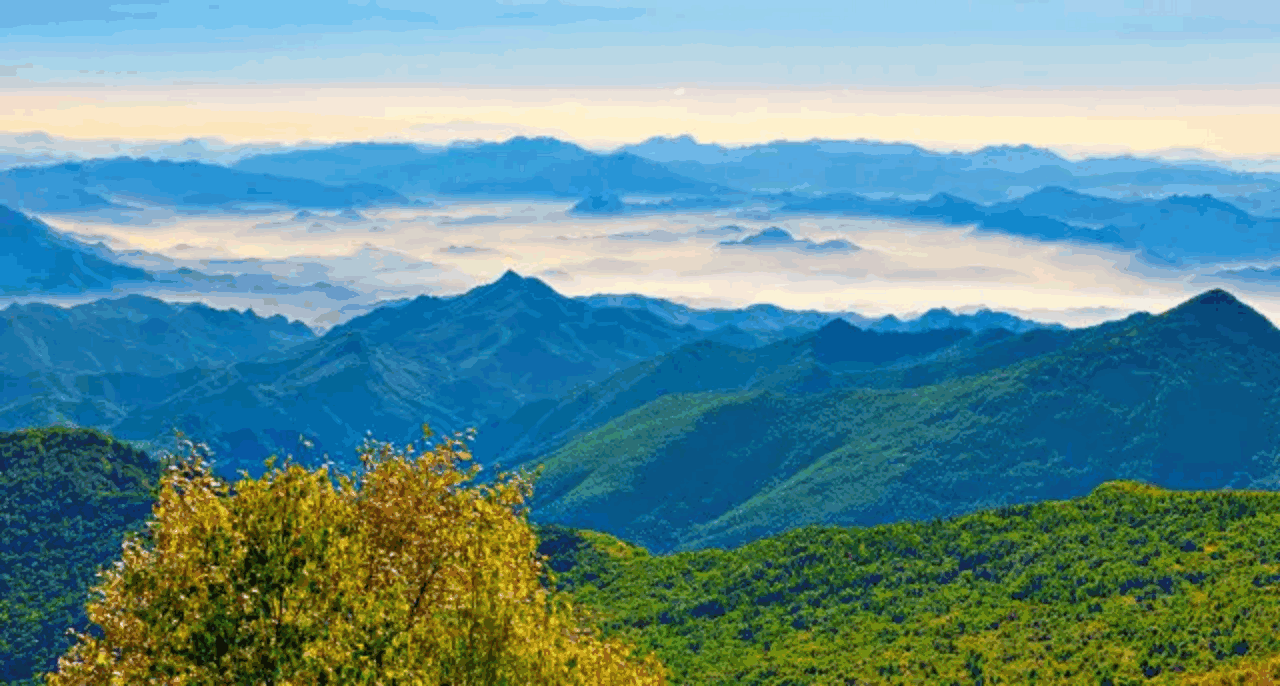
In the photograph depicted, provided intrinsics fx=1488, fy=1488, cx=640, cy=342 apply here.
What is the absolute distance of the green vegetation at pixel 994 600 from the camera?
136 m

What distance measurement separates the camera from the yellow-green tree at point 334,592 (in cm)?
4934

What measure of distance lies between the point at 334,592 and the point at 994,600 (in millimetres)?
119927

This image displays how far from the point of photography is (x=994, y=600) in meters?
159

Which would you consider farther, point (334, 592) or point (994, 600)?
point (994, 600)

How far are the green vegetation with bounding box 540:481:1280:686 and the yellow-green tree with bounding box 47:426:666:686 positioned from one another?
236 feet

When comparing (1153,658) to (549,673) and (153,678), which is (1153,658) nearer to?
(549,673)

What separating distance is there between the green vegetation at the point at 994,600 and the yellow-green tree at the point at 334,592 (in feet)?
236

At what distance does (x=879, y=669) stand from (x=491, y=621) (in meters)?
101

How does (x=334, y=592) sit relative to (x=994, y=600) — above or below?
above

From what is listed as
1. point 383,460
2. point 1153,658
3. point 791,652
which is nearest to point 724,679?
point 791,652

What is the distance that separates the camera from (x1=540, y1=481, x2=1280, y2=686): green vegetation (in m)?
136

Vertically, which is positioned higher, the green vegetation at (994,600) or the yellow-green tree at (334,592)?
the yellow-green tree at (334,592)

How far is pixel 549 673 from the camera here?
174 feet

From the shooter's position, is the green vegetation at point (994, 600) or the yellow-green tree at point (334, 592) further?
the green vegetation at point (994, 600)
